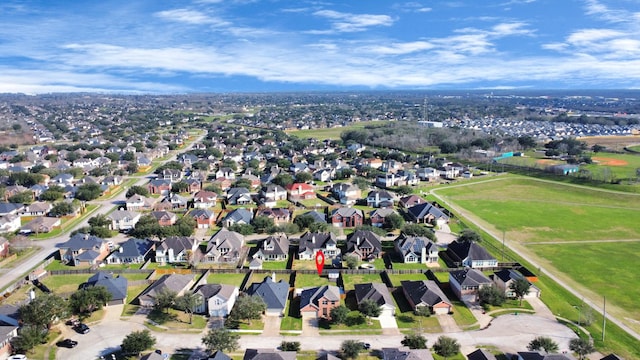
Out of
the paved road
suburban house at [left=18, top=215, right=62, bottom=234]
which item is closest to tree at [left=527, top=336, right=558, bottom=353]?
the paved road

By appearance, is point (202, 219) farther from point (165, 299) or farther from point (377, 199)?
point (377, 199)

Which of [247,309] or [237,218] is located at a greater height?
[237,218]

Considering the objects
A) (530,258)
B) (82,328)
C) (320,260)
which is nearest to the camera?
(82,328)

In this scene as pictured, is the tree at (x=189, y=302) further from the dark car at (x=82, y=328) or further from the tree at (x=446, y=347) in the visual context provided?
the tree at (x=446, y=347)

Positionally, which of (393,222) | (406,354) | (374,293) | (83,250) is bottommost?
(406,354)

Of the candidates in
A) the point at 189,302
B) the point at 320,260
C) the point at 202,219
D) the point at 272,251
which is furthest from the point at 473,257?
the point at 202,219

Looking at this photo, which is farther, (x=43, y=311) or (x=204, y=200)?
(x=204, y=200)

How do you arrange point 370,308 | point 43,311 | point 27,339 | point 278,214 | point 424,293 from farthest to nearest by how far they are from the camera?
point 278,214
point 424,293
point 370,308
point 43,311
point 27,339
